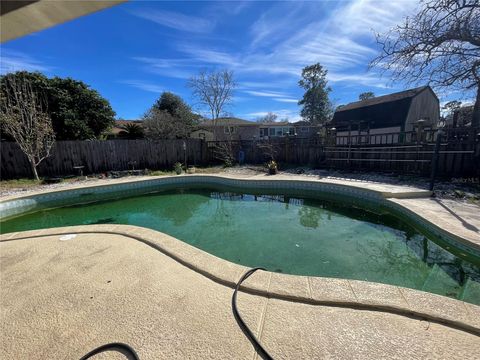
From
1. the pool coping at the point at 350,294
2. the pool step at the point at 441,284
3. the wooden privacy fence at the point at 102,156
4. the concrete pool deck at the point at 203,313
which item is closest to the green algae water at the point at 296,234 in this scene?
the pool step at the point at 441,284

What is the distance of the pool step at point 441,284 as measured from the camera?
9.08 ft

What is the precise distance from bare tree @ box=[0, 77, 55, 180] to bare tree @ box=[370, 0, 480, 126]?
1434cm

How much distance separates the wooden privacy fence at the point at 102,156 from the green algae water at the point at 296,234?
4694 millimetres

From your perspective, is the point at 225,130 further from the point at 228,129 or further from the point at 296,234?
the point at 296,234

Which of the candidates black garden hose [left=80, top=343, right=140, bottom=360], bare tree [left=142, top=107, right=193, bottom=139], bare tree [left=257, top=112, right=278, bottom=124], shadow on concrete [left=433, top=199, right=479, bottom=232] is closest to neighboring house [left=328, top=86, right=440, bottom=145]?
shadow on concrete [left=433, top=199, right=479, bottom=232]

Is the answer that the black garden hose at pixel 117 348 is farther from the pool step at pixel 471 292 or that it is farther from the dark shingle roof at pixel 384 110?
the dark shingle roof at pixel 384 110

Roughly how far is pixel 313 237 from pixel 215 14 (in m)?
6.68

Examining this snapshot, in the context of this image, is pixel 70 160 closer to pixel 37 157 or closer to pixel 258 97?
pixel 37 157

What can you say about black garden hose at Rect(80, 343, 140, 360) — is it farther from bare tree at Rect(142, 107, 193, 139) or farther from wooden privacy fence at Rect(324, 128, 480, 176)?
→ bare tree at Rect(142, 107, 193, 139)

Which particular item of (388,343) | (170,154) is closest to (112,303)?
(388,343)

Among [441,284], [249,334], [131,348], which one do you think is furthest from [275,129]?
[131,348]

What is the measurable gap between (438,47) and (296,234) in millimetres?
8589

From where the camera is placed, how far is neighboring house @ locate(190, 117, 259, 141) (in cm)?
2473

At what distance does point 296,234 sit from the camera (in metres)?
4.71
